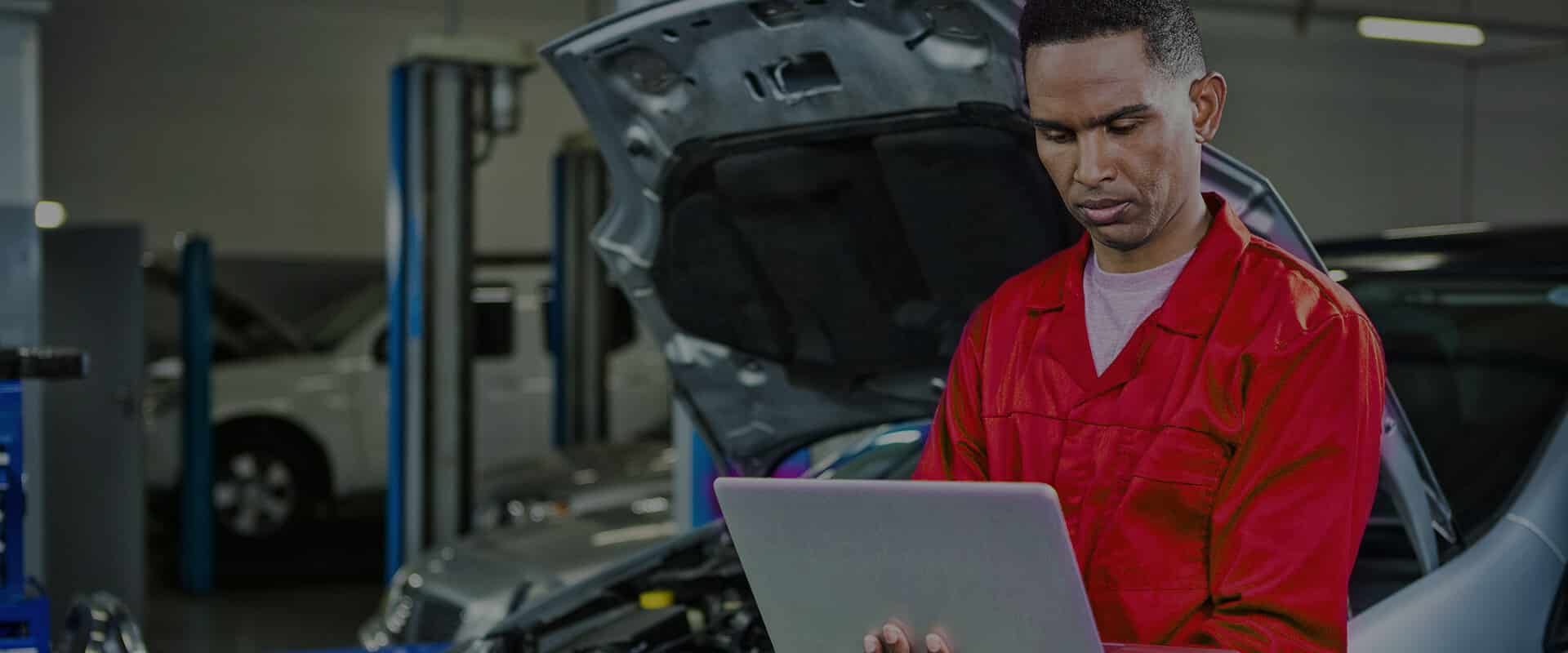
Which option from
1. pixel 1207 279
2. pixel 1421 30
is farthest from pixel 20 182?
pixel 1421 30

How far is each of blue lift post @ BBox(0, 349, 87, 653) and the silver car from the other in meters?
0.72

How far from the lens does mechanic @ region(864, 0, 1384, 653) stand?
4.91ft

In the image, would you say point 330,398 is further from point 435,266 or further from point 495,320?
point 435,266

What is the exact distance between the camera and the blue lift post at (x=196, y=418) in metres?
8.15

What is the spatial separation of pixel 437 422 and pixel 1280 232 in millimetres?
5229

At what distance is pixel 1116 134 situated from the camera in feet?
5.12

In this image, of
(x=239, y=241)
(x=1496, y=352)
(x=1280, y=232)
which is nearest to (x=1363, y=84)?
(x=239, y=241)

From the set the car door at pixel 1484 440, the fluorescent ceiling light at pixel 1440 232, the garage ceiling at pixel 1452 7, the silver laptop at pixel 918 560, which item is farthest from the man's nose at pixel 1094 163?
the garage ceiling at pixel 1452 7

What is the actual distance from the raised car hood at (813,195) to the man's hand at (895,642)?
0.67m

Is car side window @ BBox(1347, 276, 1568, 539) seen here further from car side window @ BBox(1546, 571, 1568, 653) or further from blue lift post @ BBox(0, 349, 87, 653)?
blue lift post @ BBox(0, 349, 87, 653)

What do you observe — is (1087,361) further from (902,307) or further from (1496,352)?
(1496,352)

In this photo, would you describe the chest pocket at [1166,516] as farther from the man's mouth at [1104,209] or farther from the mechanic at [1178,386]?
the man's mouth at [1104,209]

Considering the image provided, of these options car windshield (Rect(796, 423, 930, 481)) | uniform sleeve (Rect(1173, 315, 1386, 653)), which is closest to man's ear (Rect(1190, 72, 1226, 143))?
uniform sleeve (Rect(1173, 315, 1386, 653))

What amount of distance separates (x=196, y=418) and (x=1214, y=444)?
7570 millimetres
